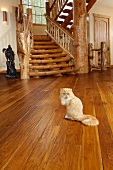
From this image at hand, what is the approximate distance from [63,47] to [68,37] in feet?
1.22

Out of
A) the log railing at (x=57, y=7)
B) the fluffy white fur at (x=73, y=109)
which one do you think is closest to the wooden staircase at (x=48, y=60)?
the log railing at (x=57, y=7)

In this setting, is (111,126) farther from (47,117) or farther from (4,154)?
(4,154)

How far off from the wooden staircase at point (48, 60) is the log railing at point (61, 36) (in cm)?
16

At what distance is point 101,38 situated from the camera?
8836mm

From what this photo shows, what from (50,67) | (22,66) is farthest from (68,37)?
(22,66)

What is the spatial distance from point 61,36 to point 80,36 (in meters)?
Result: 0.87

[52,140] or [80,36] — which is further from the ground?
[80,36]

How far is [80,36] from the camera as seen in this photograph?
6125 millimetres

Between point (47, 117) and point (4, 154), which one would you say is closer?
point (4, 154)

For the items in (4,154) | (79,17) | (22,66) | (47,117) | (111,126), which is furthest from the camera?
(79,17)

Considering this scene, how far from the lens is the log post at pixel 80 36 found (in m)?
6.05

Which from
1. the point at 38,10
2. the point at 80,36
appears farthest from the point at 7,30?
the point at 80,36

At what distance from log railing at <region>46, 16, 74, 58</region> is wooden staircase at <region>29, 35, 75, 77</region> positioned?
0.53ft

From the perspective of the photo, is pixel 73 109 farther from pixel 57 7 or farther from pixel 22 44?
pixel 57 7
